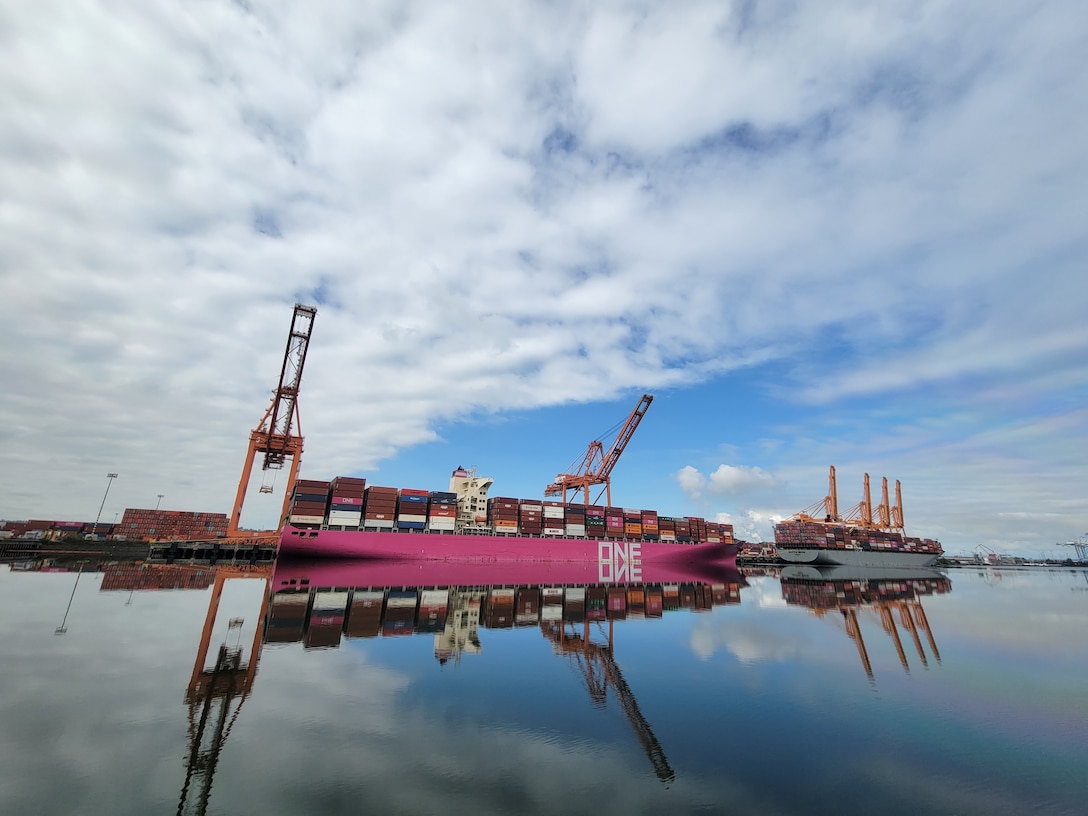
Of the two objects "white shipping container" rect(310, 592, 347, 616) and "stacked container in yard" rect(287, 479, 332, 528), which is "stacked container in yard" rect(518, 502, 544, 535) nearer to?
"stacked container in yard" rect(287, 479, 332, 528)

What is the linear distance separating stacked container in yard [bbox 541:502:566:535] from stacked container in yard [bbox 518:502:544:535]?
3.00ft

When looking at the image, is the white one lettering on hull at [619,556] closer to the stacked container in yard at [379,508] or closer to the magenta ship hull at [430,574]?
the magenta ship hull at [430,574]

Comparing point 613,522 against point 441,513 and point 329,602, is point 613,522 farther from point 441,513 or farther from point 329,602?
point 329,602

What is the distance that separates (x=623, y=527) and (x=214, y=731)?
245 ft

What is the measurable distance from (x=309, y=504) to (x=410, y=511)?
12.9 meters

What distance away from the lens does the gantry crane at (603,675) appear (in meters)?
10.0

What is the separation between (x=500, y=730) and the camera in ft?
35.6

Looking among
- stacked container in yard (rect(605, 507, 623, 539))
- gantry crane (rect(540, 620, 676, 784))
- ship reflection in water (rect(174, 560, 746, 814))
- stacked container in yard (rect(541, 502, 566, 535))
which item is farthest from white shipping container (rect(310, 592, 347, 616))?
stacked container in yard (rect(605, 507, 623, 539))

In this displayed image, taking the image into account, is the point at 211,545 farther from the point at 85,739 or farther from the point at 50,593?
the point at 85,739

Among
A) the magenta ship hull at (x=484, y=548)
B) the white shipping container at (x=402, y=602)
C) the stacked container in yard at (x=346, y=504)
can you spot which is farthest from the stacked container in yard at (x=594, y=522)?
the white shipping container at (x=402, y=602)

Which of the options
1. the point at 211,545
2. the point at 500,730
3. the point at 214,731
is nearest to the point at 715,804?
the point at 500,730

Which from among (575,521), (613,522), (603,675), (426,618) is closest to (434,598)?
(426,618)

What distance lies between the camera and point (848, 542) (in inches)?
4102

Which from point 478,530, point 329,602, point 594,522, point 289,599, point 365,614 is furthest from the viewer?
point 594,522
